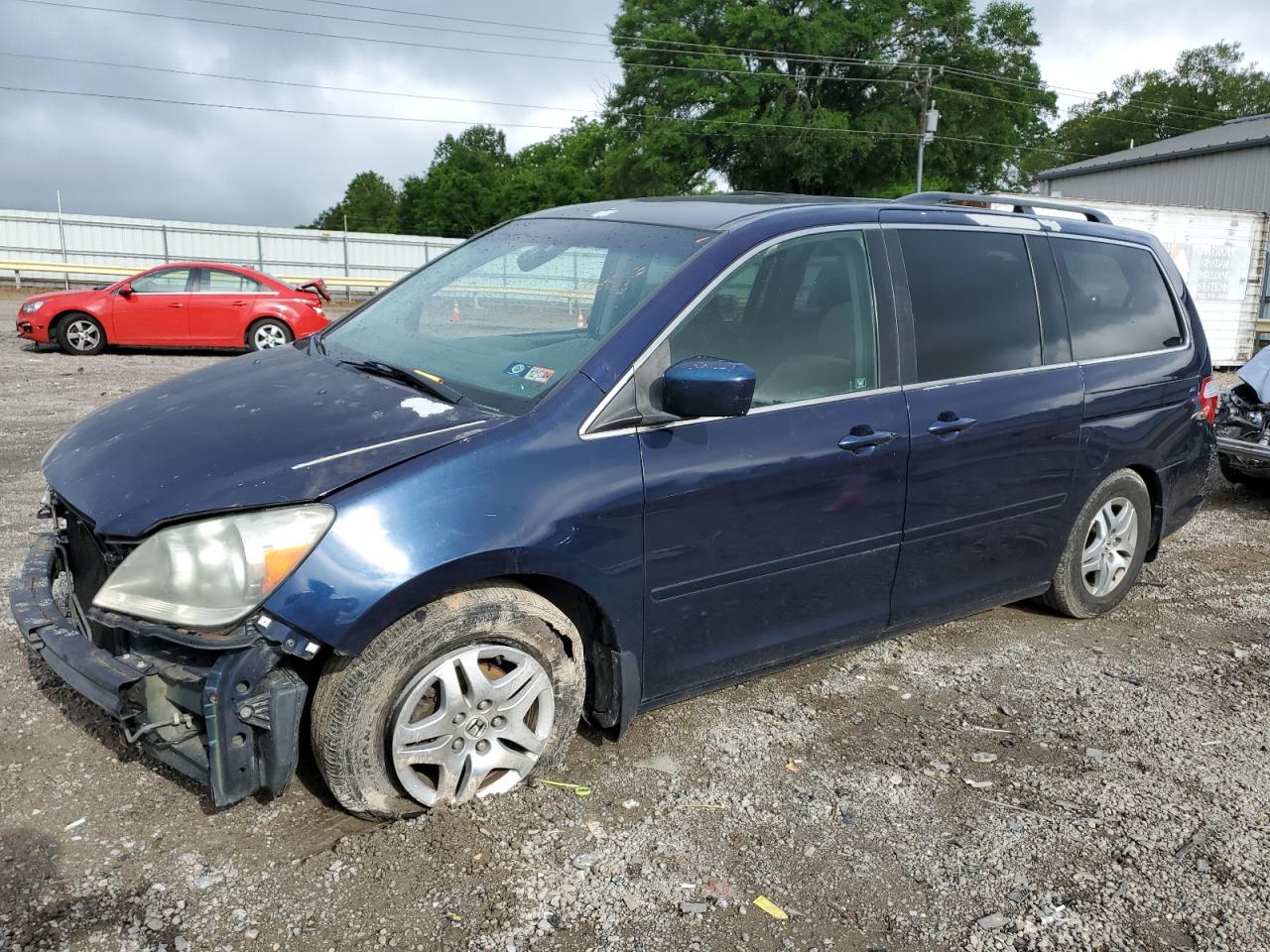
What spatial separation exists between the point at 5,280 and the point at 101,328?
19323mm

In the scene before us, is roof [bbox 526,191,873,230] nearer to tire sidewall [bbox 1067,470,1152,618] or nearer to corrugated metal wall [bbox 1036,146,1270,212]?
tire sidewall [bbox 1067,470,1152,618]

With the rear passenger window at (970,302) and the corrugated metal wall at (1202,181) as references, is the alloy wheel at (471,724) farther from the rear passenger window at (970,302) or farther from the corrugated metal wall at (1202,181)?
the corrugated metal wall at (1202,181)

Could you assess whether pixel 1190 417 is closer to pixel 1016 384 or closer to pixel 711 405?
pixel 1016 384

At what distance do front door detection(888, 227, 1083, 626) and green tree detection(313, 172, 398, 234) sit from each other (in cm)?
10056

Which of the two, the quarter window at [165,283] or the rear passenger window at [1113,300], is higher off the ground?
the rear passenger window at [1113,300]

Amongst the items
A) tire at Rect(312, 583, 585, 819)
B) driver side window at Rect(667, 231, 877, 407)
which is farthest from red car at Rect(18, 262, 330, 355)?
tire at Rect(312, 583, 585, 819)

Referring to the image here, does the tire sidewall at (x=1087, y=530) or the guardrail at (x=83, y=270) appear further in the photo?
the guardrail at (x=83, y=270)

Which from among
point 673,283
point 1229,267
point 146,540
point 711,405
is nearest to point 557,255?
point 673,283

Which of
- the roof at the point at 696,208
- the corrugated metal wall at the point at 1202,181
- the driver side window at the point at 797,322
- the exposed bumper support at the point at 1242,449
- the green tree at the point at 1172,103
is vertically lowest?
the exposed bumper support at the point at 1242,449

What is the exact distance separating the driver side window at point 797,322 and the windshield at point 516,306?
0.69 ft

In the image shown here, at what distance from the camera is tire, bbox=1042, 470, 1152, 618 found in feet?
15.4

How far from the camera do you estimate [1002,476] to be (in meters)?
4.10

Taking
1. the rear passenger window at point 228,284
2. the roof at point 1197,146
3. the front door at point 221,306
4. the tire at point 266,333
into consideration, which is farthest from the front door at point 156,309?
the roof at point 1197,146

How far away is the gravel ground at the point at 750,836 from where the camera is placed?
2.66 meters
